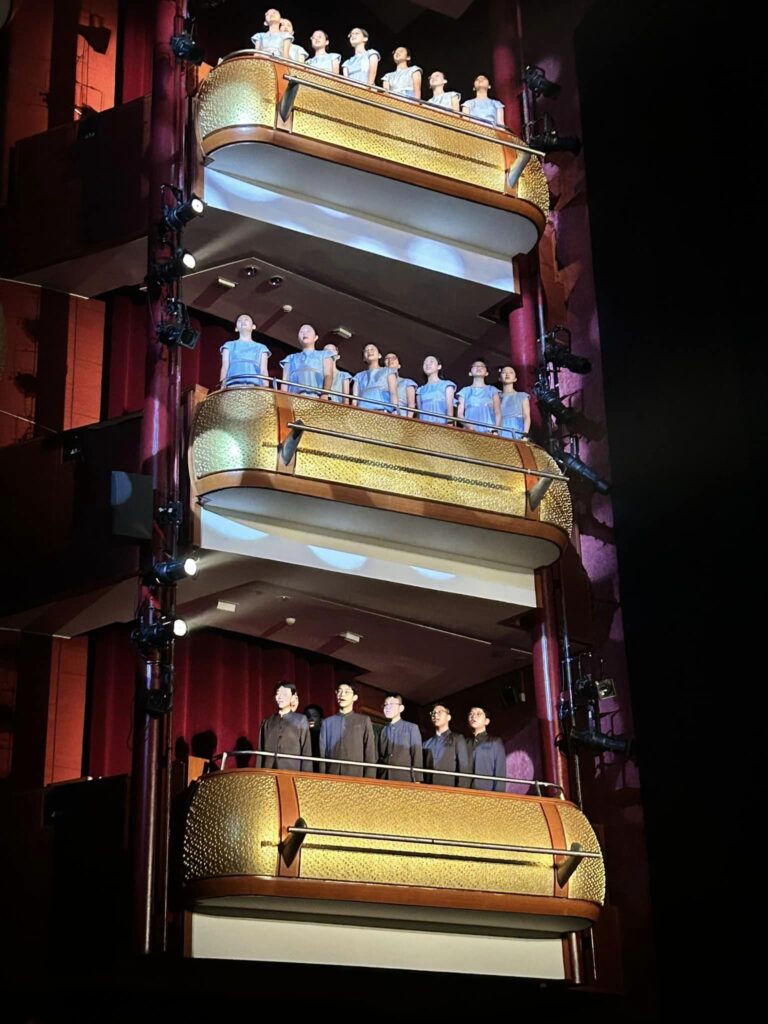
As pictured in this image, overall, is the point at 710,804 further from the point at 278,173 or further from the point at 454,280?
the point at 278,173

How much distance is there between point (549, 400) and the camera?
1405 cm

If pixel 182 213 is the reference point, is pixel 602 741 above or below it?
below

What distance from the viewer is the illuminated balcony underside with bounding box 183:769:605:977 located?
1094cm

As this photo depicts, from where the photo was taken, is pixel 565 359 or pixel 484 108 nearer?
pixel 565 359

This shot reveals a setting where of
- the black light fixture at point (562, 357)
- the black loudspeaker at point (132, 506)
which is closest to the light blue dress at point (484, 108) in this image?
the black light fixture at point (562, 357)

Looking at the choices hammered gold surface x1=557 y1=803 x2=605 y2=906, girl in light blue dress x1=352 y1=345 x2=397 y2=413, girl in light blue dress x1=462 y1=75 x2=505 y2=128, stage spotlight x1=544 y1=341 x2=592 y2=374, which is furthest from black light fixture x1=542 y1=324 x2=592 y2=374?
hammered gold surface x1=557 y1=803 x2=605 y2=906

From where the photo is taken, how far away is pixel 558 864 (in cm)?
1188

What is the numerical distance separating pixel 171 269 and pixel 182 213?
0.43 m

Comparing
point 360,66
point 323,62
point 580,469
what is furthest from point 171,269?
point 580,469

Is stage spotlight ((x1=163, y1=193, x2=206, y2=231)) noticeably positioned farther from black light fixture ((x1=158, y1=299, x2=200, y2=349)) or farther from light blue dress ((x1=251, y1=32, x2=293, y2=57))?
light blue dress ((x1=251, y1=32, x2=293, y2=57))

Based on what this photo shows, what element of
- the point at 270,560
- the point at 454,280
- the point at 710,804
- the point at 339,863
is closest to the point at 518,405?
the point at 454,280

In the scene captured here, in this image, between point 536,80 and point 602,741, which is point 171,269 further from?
point 602,741

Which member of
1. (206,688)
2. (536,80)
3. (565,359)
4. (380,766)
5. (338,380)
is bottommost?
(380,766)

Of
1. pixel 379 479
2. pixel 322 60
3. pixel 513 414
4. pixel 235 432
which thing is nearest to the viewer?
pixel 235 432
